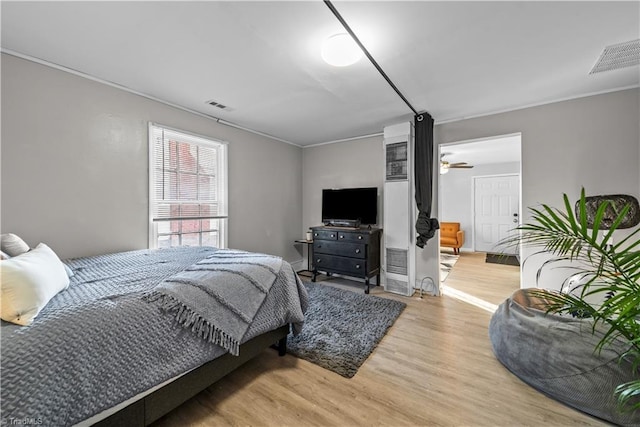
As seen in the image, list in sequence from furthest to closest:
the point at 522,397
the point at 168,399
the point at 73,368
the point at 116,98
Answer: the point at 116,98 < the point at 522,397 < the point at 168,399 < the point at 73,368

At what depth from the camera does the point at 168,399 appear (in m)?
1.33

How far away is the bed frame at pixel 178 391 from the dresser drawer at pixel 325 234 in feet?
7.00

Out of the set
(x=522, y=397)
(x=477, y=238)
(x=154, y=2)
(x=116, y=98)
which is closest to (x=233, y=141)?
(x=116, y=98)

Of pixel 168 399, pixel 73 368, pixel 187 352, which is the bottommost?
pixel 168 399

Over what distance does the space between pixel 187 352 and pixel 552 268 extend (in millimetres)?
3738

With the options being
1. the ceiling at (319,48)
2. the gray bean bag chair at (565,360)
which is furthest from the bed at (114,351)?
the gray bean bag chair at (565,360)

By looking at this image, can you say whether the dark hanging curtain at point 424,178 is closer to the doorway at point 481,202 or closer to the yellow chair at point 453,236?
the doorway at point 481,202

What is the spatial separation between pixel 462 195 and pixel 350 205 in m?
4.62

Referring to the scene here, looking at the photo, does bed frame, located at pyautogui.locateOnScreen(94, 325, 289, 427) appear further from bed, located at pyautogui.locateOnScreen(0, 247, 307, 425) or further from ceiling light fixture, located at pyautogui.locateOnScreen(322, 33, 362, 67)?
ceiling light fixture, located at pyautogui.locateOnScreen(322, 33, 362, 67)

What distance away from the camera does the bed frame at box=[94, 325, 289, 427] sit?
117 centimetres

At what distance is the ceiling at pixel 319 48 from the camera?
1547 millimetres

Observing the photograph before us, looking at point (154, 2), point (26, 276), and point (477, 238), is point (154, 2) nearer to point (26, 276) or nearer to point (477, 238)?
point (26, 276)

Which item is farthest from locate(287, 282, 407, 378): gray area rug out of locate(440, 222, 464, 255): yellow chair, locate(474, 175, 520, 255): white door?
locate(474, 175, 520, 255): white door

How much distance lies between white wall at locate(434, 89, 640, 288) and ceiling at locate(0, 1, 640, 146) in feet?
0.50
